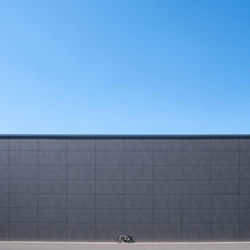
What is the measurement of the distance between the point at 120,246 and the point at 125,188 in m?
2.54

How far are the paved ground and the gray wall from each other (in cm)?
43

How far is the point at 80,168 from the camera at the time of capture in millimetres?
15203

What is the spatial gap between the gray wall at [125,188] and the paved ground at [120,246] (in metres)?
0.43

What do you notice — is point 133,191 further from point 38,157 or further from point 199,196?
point 38,157

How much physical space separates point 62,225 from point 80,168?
2748mm

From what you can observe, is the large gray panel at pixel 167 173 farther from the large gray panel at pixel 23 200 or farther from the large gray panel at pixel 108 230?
the large gray panel at pixel 23 200

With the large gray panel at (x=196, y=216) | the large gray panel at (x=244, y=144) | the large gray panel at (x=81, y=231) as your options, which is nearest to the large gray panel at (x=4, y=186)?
the large gray panel at (x=81, y=231)

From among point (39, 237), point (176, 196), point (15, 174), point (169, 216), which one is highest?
point (15, 174)

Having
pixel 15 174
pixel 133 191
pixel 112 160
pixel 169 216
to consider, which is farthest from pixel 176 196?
pixel 15 174

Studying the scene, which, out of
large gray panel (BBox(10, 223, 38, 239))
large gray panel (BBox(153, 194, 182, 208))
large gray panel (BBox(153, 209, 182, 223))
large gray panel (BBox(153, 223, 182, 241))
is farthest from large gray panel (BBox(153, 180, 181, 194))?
large gray panel (BBox(10, 223, 38, 239))

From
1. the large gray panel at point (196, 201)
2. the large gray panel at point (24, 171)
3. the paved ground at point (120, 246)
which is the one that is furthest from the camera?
the large gray panel at point (24, 171)

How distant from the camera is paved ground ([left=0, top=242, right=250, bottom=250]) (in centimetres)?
1391

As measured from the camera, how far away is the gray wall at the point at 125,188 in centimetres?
1500

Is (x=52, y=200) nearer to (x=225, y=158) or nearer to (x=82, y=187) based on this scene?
(x=82, y=187)
